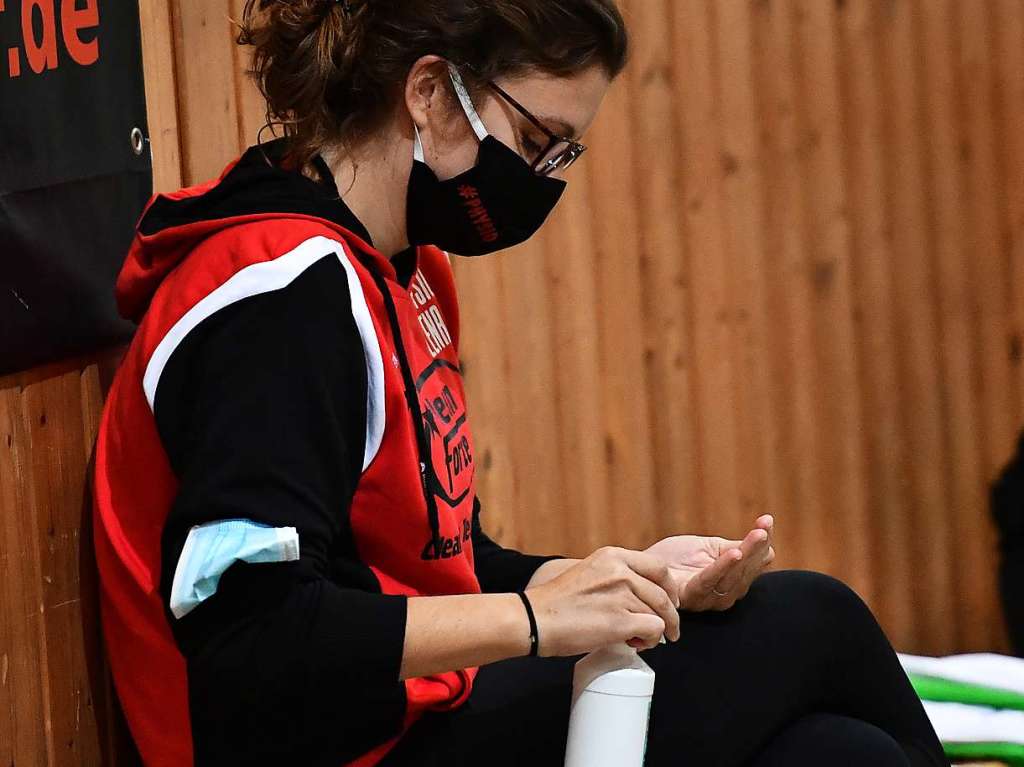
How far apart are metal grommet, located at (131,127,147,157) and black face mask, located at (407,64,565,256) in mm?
360

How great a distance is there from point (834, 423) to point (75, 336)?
1654 millimetres

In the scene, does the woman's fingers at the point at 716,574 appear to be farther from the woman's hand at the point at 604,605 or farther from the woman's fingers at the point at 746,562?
the woman's hand at the point at 604,605

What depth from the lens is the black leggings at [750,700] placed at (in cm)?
109

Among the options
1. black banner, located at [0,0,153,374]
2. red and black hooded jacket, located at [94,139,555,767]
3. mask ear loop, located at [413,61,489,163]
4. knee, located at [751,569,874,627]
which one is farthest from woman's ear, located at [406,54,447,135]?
knee, located at [751,569,874,627]

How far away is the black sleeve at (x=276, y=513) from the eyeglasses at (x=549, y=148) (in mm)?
291

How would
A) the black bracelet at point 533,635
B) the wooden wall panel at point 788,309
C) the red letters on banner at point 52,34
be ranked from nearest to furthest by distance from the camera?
the black bracelet at point 533,635 → the red letters on banner at point 52,34 → the wooden wall panel at point 788,309

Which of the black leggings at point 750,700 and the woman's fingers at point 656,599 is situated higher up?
the woman's fingers at point 656,599

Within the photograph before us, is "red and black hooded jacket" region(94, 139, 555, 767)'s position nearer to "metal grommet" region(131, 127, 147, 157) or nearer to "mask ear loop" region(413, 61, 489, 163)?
"mask ear loop" region(413, 61, 489, 163)

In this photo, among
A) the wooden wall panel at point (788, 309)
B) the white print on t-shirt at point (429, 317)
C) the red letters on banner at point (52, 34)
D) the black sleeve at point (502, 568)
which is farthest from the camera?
the wooden wall panel at point (788, 309)

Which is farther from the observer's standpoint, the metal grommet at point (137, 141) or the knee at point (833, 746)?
the metal grommet at point (137, 141)

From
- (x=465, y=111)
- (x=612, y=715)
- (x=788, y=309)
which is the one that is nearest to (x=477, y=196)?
(x=465, y=111)

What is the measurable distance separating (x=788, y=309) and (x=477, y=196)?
4.49 feet

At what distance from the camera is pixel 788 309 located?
7.89 feet

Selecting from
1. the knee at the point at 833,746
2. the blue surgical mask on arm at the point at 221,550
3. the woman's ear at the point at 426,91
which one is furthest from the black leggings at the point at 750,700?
the woman's ear at the point at 426,91
